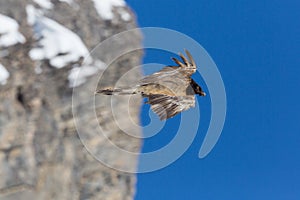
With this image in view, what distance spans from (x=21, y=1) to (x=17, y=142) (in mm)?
5173

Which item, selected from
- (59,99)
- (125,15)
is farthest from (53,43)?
(125,15)

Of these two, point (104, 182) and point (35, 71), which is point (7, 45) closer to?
point (35, 71)

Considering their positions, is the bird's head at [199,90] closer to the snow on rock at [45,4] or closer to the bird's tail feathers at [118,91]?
the bird's tail feathers at [118,91]

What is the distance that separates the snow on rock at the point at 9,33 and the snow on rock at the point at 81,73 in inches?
97.1

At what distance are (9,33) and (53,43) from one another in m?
1.61

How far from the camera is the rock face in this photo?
2603 cm

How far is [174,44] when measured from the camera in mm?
16375

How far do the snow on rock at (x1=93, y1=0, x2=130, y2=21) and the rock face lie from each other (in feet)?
0.13

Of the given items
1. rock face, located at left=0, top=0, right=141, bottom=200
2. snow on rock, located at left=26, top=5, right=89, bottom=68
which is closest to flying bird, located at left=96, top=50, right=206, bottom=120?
rock face, located at left=0, top=0, right=141, bottom=200

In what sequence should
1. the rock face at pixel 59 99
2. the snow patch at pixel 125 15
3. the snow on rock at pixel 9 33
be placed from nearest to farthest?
the snow on rock at pixel 9 33, the rock face at pixel 59 99, the snow patch at pixel 125 15

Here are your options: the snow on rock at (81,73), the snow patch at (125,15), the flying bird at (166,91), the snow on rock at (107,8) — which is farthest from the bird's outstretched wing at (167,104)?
the snow patch at (125,15)

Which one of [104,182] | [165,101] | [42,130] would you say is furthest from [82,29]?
[165,101]

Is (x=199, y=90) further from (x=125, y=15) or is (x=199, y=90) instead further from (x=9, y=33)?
(x=125, y=15)

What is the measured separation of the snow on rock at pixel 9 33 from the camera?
25.5 metres
